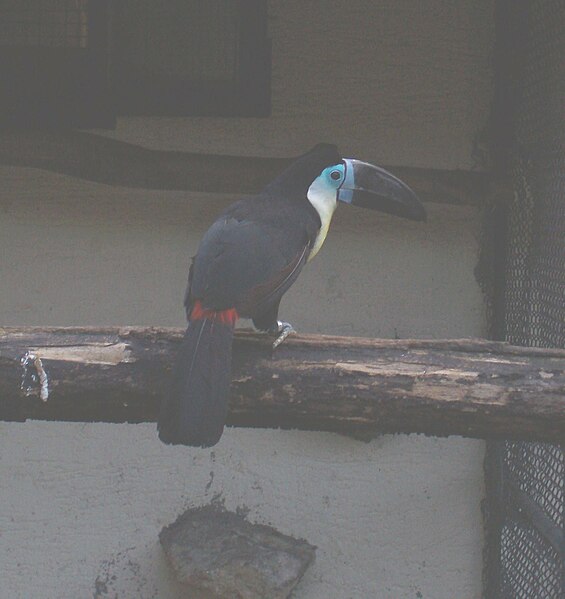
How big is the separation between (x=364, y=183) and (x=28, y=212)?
3.76 feet

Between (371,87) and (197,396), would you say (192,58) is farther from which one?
(197,396)

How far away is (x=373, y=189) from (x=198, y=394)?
3.06ft

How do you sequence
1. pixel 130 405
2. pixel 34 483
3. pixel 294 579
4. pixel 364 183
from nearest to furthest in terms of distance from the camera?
pixel 130 405, pixel 364 183, pixel 294 579, pixel 34 483

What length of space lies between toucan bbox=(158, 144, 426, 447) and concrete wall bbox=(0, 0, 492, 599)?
2.15ft

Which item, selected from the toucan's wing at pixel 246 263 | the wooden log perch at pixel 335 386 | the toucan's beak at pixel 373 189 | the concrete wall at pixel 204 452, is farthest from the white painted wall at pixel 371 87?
the wooden log perch at pixel 335 386

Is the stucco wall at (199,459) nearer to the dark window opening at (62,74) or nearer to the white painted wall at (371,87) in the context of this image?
the white painted wall at (371,87)

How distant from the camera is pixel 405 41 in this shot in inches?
123

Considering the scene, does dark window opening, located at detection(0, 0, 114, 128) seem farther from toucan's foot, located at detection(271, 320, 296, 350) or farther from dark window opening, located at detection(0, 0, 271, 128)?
toucan's foot, located at detection(271, 320, 296, 350)

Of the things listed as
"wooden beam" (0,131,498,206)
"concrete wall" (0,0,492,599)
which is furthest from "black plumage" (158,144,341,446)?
"concrete wall" (0,0,492,599)

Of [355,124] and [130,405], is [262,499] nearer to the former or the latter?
[355,124]

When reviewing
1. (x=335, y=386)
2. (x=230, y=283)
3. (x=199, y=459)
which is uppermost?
(x=230, y=283)

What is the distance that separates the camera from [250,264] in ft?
6.58

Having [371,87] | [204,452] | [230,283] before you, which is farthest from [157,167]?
[230,283]

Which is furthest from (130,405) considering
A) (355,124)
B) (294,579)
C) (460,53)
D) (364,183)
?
(460,53)
